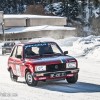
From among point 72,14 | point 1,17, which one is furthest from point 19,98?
point 72,14

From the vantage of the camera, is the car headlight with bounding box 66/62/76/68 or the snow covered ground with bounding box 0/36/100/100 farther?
the car headlight with bounding box 66/62/76/68

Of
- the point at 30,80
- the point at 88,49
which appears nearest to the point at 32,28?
the point at 88,49

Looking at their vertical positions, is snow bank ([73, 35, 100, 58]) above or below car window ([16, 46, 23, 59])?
below

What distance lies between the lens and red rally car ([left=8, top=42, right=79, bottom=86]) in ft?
46.7

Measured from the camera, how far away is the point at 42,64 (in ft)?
46.6

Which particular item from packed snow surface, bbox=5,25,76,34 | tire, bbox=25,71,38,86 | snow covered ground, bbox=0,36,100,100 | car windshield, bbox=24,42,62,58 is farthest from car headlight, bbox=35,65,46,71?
packed snow surface, bbox=5,25,76,34

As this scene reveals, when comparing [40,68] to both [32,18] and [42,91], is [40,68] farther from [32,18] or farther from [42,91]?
[32,18]

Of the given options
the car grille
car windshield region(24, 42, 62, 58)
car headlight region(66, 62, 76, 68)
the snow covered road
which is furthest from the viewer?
car windshield region(24, 42, 62, 58)

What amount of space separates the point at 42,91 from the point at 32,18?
266 ft

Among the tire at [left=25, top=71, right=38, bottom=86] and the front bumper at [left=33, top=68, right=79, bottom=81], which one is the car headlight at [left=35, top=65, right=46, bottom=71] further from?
the tire at [left=25, top=71, right=38, bottom=86]

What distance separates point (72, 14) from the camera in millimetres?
117812

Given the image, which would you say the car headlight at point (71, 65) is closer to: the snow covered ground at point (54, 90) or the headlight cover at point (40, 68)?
the snow covered ground at point (54, 90)

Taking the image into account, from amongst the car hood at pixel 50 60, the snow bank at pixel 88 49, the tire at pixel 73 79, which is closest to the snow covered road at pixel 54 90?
the tire at pixel 73 79

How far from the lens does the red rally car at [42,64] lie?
14.2 m
